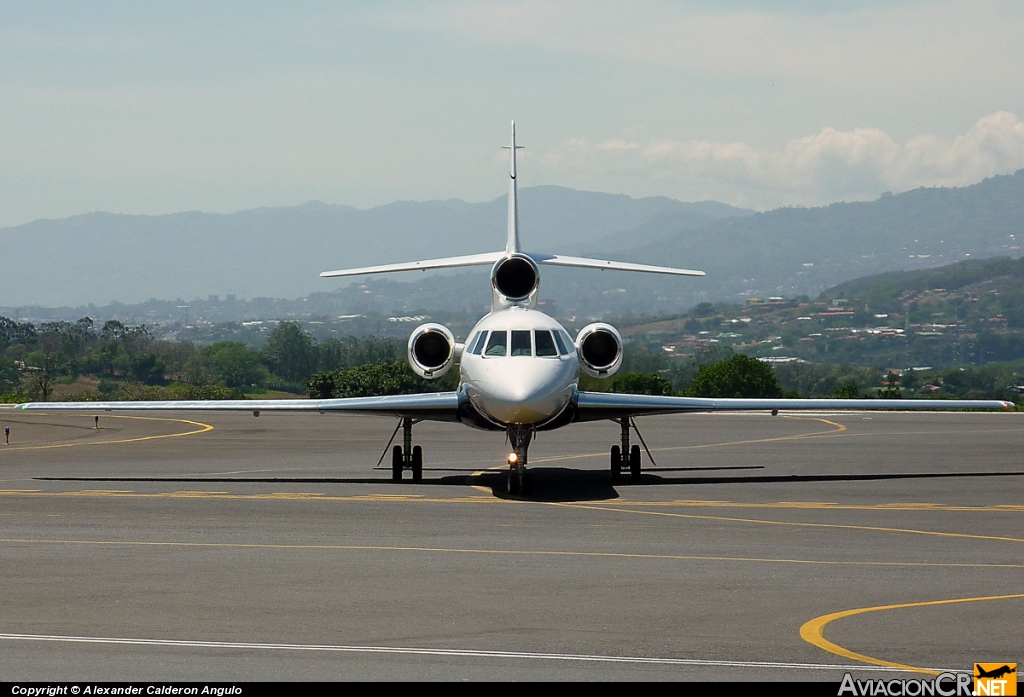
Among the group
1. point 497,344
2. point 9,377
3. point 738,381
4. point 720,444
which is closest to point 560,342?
point 497,344

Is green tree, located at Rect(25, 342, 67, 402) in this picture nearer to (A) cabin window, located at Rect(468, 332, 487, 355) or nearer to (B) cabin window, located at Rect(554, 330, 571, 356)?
(A) cabin window, located at Rect(468, 332, 487, 355)

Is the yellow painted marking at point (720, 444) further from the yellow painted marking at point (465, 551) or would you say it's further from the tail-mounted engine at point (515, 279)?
the yellow painted marking at point (465, 551)

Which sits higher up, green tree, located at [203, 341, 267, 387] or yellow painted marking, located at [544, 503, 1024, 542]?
green tree, located at [203, 341, 267, 387]

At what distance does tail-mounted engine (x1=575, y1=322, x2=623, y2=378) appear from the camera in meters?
26.3

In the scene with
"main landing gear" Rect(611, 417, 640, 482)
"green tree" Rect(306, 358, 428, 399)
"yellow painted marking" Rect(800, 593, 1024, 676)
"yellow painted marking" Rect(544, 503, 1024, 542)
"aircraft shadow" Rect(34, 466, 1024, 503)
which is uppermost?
"green tree" Rect(306, 358, 428, 399)

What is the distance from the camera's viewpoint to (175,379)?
10969 centimetres

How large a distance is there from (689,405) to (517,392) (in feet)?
16.6

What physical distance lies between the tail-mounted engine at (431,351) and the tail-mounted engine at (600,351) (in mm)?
2677

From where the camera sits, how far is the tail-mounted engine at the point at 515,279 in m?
27.6

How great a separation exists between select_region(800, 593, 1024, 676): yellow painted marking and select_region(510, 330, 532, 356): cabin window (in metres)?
11.8

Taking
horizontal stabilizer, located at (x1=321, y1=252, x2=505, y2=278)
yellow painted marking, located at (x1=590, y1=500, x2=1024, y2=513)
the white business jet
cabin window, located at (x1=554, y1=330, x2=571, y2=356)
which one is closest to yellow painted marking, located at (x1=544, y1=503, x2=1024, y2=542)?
yellow painted marking, located at (x1=590, y1=500, x2=1024, y2=513)

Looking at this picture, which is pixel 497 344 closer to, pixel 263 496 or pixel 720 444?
pixel 263 496

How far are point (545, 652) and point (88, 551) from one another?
773 cm

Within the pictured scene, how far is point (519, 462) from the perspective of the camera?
23.3m
